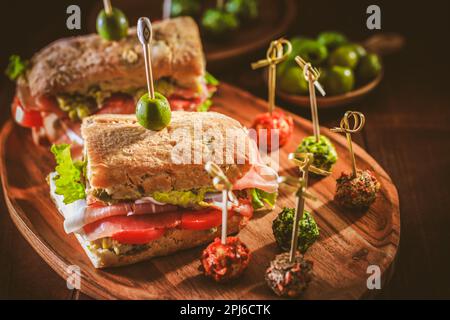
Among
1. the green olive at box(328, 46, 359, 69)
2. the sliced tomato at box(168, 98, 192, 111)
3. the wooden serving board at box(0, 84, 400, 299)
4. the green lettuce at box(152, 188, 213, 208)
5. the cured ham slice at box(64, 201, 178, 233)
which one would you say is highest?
the green olive at box(328, 46, 359, 69)

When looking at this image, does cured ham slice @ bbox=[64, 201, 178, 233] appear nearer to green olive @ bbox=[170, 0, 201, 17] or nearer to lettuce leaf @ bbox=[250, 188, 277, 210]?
lettuce leaf @ bbox=[250, 188, 277, 210]

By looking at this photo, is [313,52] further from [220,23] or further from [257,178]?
[257,178]

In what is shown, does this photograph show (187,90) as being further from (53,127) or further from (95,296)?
(95,296)

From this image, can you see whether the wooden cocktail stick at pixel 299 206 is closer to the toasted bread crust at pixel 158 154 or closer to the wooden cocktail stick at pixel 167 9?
the toasted bread crust at pixel 158 154

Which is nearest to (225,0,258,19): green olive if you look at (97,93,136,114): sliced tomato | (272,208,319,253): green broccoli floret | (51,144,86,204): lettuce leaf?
(97,93,136,114): sliced tomato

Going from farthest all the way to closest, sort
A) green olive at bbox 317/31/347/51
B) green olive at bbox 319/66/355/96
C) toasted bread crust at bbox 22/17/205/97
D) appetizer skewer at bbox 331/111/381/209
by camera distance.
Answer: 1. green olive at bbox 317/31/347/51
2. green olive at bbox 319/66/355/96
3. toasted bread crust at bbox 22/17/205/97
4. appetizer skewer at bbox 331/111/381/209

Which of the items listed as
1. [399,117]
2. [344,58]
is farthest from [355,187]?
[344,58]

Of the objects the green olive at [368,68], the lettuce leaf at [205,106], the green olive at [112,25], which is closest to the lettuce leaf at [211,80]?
the lettuce leaf at [205,106]

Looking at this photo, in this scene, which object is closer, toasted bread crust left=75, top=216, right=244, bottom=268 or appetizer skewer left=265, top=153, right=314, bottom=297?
appetizer skewer left=265, top=153, right=314, bottom=297
